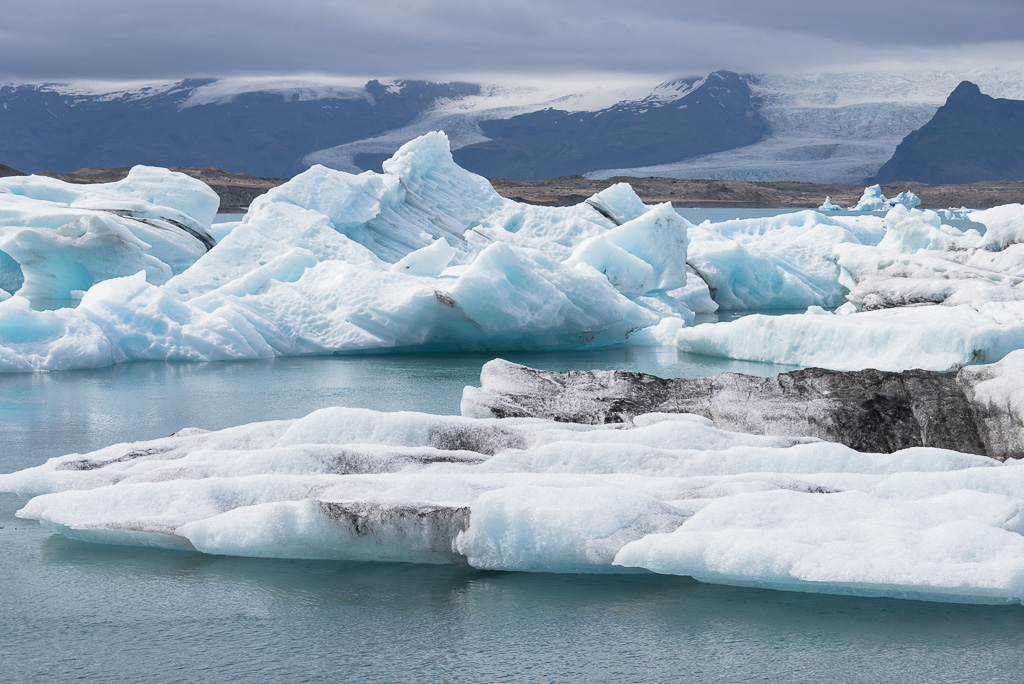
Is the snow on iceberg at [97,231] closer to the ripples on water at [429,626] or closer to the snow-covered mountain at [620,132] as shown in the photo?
the ripples on water at [429,626]

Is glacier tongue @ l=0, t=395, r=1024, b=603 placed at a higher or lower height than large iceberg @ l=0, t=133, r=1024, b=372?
lower

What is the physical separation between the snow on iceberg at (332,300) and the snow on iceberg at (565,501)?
5.06 meters

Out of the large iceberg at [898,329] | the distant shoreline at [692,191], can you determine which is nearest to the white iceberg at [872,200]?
the distant shoreline at [692,191]

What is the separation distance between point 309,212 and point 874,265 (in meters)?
9.06

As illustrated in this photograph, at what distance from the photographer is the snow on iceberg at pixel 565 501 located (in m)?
3.29

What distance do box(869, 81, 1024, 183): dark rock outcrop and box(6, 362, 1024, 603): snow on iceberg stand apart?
125 metres

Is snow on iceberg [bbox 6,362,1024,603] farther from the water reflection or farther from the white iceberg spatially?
the white iceberg

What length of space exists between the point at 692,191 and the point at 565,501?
74379 mm

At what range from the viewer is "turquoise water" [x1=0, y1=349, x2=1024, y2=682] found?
287 centimetres

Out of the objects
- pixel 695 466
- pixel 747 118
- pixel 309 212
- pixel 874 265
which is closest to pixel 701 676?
pixel 695 466

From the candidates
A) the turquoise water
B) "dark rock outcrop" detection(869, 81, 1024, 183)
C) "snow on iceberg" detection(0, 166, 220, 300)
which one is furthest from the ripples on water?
"dark rock outcrop" detection(869, 81, 1024, 183)

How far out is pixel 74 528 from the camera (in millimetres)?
3949

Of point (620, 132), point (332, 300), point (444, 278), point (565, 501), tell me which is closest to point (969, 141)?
Result: point (620, 132)

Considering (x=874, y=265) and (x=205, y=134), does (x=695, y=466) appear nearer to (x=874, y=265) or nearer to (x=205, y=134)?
(x=874, y=265)
